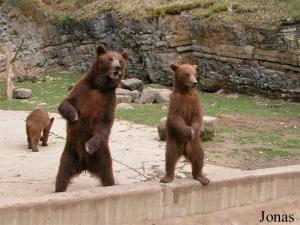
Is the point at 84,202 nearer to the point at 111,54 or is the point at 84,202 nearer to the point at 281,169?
the point at 111,54

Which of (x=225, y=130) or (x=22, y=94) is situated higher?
(x=22, y=94)

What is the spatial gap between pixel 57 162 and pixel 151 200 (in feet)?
8.73

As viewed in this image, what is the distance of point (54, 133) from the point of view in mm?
10742

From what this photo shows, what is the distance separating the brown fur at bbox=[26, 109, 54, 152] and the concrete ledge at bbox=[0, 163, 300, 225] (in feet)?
11.6

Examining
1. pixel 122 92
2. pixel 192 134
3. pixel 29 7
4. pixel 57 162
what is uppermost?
pixel 29 7

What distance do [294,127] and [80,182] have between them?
6.16m

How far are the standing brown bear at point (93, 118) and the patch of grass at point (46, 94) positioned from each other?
8.68 meters

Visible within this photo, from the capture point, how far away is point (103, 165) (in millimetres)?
6059

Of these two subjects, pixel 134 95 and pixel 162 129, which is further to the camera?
pixel 134 95

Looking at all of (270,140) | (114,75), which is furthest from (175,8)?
(114,75)

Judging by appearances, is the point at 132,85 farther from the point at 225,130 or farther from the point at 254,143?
the point at 254,143

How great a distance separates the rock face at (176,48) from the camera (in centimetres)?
1608

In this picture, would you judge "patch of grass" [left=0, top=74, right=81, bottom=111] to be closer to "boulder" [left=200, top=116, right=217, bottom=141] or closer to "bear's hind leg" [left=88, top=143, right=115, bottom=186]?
"boulder" [left=200, top=116, right=217, bottom=141]

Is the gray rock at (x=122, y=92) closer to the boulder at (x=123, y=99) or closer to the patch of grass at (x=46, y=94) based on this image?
the boulder at (x=123, y=99)
